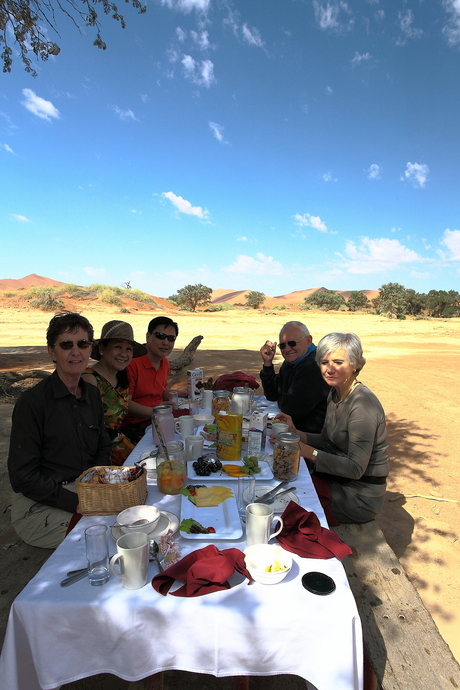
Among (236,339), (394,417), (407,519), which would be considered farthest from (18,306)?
(407,519)

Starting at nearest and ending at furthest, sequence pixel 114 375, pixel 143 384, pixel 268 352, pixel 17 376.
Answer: pixel 114 375
pixel 143 384
pixel 268 352
pixel 17 376

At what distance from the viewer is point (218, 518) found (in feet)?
5.48

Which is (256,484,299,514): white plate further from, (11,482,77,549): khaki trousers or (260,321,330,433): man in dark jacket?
(260,321,330,433): man in dark jacket

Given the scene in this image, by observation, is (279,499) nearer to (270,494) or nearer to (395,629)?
(270,494)

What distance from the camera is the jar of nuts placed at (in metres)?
2.04

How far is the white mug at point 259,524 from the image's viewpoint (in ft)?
4.78

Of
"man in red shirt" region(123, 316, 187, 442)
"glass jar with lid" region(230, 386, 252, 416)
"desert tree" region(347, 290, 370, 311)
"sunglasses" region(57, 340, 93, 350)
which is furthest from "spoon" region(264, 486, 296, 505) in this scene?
"desert tree" region(347, 290, 370, 311)

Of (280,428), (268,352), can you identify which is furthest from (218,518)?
(268,352)

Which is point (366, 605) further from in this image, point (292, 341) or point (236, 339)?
point (236, 339)

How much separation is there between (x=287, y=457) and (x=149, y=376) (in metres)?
2.21

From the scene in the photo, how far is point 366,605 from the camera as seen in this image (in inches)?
75.7

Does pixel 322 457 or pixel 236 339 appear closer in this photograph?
pixel 322 457

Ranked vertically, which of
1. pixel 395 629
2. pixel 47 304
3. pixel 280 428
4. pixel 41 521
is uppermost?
pixel 47 304

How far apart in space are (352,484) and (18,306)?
31.6 m
